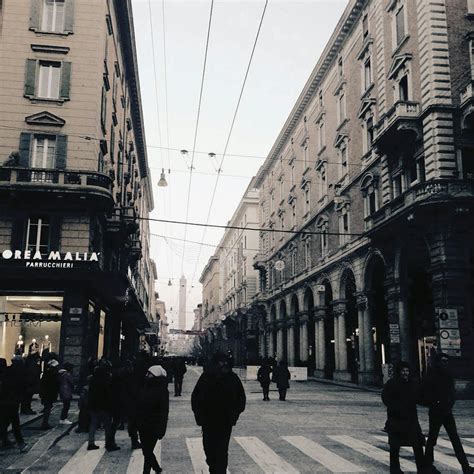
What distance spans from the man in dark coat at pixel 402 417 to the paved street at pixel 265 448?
2.71 ft

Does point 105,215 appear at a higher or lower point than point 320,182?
lower

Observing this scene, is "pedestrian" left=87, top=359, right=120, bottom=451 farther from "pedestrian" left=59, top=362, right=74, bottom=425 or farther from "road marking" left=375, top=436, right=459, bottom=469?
"road marking" left=375, top=436, right=459, bottom=469

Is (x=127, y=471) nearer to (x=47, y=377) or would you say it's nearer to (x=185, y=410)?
(x=47, y=377)

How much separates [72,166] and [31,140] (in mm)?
1990

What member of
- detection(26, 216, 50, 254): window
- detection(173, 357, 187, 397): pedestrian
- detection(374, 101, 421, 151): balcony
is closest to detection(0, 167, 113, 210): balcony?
detection(26, 216, 50, 254): window

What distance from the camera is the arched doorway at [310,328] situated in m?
43.9

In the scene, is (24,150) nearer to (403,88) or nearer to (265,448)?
(403,88)

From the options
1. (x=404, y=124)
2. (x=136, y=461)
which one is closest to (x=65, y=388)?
(x=136, y=461)

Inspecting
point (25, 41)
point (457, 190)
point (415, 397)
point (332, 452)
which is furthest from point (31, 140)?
point (415, 397)

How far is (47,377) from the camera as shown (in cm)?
1373

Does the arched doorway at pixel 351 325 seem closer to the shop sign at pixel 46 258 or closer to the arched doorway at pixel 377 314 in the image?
the arched doorway at pixel 377 314

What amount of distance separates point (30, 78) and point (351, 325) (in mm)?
23055

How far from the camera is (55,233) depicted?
23750 millimetres

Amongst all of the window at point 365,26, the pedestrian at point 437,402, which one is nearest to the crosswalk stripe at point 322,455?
the pedestrian at point 437,402
